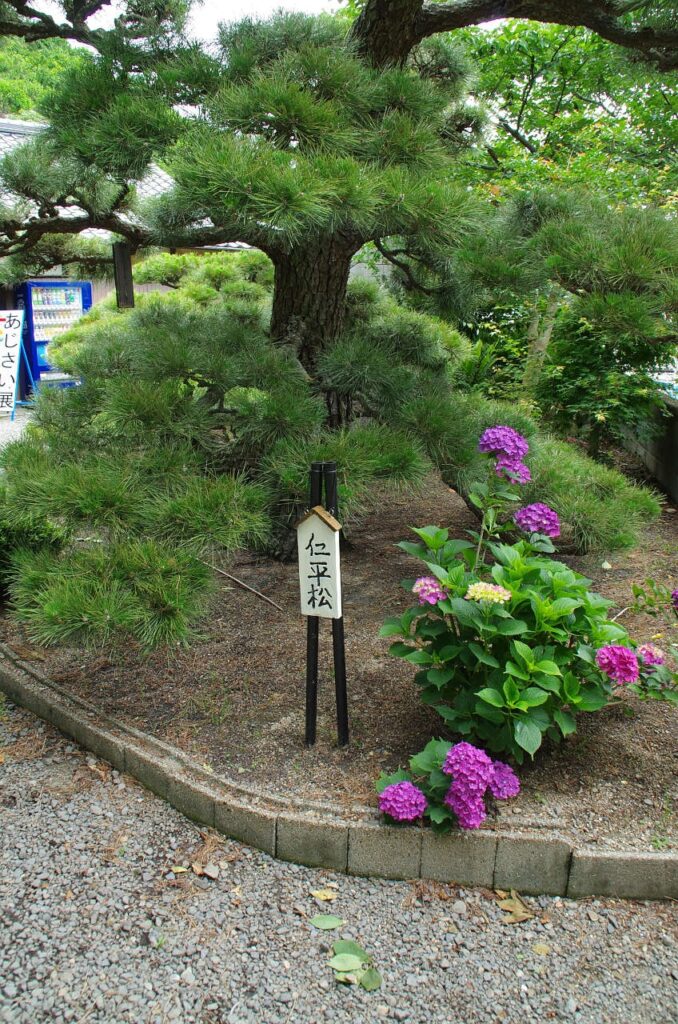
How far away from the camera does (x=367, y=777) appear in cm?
181

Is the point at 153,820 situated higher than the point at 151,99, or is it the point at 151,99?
the point at 151,99

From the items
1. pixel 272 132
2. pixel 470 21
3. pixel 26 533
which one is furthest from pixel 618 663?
pixel 470 21

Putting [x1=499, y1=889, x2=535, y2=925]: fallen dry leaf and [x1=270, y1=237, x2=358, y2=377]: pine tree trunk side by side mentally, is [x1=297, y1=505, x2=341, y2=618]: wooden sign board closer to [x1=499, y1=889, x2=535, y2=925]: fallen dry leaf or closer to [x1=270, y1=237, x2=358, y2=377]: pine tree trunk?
[x1=499, y1=889, x2=535, y2=925]: fallen dry leaf

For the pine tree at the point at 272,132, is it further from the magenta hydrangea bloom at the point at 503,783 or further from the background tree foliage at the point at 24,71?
the background tree foliage at the point at 24,71

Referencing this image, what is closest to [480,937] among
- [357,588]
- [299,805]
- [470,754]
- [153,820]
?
[470,754]

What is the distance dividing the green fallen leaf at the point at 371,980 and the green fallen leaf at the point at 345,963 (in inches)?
0.8

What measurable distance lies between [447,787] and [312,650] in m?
0.47

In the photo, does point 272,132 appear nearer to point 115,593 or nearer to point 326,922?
point 115,593

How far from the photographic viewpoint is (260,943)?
4.80 feet

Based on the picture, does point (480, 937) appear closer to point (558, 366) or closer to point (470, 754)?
point (470, 754)

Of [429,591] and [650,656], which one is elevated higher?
[429,591]

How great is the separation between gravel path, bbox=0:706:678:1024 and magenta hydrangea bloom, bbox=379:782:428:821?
0.17 m

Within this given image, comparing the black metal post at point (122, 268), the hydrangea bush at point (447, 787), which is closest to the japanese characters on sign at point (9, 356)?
the black metal post at point (122, 268)

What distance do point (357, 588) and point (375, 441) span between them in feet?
2.95
